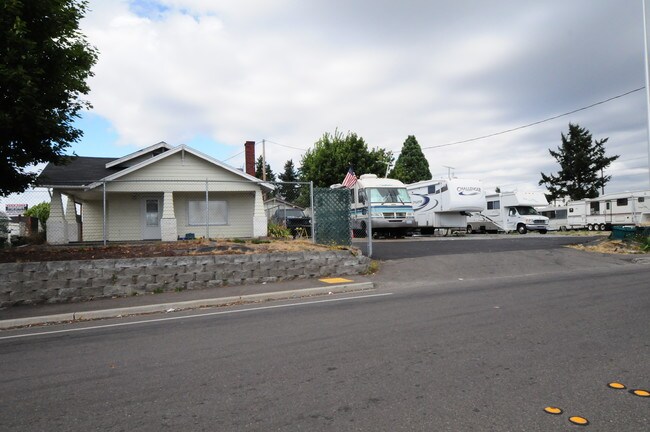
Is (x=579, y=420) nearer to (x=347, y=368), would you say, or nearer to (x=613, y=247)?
(x=347, y=368)

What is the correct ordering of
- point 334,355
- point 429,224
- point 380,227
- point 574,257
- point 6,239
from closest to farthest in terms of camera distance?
point 334,355 → point 574,257 → point 6,239 → point 380,227 → point 429,224

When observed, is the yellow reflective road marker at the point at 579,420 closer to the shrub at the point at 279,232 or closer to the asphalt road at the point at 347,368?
the asphalt road at the point at 347,368

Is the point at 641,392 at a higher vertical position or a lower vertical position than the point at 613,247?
lower

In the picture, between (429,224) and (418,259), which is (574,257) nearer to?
(418,259)

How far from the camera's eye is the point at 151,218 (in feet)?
71.6

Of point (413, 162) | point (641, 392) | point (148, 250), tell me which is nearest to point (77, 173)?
point (148, 250)

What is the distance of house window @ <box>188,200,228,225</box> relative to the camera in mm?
22141

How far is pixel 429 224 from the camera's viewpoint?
29.2 m

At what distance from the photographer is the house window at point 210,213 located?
2214cm

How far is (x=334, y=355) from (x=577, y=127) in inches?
3019

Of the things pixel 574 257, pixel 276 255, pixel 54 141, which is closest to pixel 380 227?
pixel 574 257

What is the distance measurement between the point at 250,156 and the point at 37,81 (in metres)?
16.1

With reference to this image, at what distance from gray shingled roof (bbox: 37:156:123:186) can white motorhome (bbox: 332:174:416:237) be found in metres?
12.2

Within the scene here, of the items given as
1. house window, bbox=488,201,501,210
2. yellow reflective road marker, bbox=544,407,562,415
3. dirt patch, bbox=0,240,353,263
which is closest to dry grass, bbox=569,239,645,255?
dirt patch, bbox=0,240,353,263
